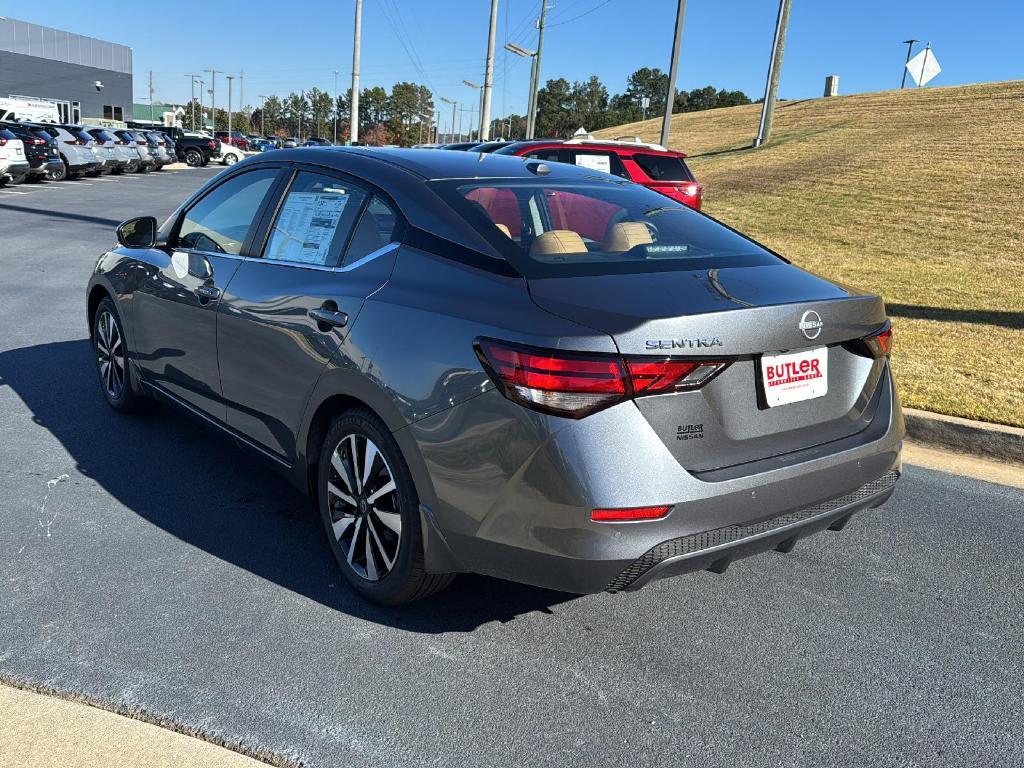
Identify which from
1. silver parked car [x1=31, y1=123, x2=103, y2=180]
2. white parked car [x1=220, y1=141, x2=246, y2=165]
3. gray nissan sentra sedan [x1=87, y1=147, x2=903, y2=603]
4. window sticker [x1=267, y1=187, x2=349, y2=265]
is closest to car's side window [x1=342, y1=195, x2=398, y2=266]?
gray nissan sentra sedan [x1=87, y1=147, x2=903, y2=603]

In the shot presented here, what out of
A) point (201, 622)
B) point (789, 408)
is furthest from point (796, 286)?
point (201, 622)

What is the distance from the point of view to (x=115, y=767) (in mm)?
2480

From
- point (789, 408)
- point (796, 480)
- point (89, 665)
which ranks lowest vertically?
point (89, 665)

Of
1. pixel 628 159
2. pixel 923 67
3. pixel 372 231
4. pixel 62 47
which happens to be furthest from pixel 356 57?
pixel 62 47

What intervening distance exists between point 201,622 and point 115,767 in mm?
796

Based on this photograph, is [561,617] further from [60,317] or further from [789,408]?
[60,317]

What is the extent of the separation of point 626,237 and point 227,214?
6.69ft

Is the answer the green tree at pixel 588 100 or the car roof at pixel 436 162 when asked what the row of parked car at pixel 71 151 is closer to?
the car roof at pixel 436 162

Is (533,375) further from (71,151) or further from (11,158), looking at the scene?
(71,151)

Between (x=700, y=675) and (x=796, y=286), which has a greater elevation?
(x=796, y=286)

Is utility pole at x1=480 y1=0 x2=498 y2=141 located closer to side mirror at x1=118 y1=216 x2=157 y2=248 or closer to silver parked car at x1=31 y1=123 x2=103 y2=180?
silver parked car at x1=31 y1=123 x2=103 y2=180

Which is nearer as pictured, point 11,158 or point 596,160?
point 596,160

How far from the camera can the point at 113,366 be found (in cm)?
550

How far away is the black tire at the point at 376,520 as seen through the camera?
3.12 m
